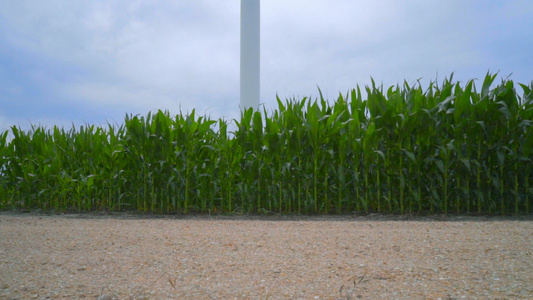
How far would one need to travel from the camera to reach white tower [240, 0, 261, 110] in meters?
6.89

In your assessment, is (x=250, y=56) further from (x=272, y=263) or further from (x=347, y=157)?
(x=272, y=263)

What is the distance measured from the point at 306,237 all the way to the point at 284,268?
0.87m

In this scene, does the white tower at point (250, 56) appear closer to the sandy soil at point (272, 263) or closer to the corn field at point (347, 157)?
the corn field at point (347, 157)

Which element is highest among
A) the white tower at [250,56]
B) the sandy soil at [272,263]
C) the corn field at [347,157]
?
the white tower at [250,56]

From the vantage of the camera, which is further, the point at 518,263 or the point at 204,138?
the point at 204,138

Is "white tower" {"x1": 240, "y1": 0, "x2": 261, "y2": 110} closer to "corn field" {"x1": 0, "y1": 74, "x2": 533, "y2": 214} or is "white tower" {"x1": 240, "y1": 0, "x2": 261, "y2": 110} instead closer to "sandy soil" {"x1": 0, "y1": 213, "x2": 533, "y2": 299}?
"corn field" {"x1": 0, "y1": 74, "x2": 533, "y2": 214}

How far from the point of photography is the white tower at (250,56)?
22.6 feet

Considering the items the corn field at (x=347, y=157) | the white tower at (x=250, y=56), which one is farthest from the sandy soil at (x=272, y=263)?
the white tower at (x=250, y=56)

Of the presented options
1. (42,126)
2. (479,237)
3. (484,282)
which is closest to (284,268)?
(484,282)

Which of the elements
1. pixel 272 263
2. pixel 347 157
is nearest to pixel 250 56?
pixel 347 157

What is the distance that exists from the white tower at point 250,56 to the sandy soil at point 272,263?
3.84m

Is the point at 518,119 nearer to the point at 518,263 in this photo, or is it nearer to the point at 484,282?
the point at 518,263

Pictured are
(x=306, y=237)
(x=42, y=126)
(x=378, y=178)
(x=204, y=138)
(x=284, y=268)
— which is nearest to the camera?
(x=284, y=268)

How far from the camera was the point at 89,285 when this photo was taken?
1922 mm
